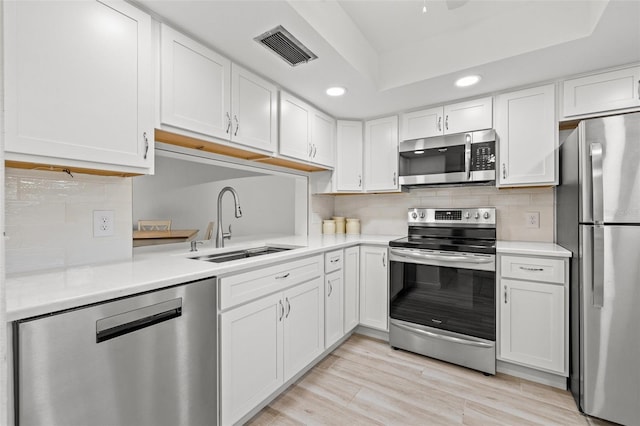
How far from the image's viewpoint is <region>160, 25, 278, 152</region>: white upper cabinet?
1.54 m

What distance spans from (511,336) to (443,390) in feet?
2.11

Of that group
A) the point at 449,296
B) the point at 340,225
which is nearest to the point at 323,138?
the point at 340,225

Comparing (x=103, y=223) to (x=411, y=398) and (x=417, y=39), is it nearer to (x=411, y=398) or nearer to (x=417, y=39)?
(x=411, y=398)

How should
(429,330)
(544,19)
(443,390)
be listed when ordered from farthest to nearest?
1. (429,330)
2. (443,390)
3. (544,19)

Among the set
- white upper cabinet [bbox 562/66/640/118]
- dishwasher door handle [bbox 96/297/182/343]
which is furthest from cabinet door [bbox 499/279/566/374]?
dishwasher door handle [bbox 96/297/182/343]

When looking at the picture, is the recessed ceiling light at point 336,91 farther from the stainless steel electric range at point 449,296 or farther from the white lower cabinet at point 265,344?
the white lower cabinet at point 265,344

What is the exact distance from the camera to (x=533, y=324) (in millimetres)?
2023

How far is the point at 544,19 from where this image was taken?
1776 millimetres

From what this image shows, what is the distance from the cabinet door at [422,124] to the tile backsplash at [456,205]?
0.57m

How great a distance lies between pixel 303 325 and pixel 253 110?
1.52 meters

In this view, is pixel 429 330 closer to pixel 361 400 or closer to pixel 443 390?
pixel 443 390

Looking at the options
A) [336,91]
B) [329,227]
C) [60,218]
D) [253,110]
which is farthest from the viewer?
[329,227]

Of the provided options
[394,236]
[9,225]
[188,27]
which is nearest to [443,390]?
[394,236]

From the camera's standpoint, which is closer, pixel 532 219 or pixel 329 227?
pixel 532 219
